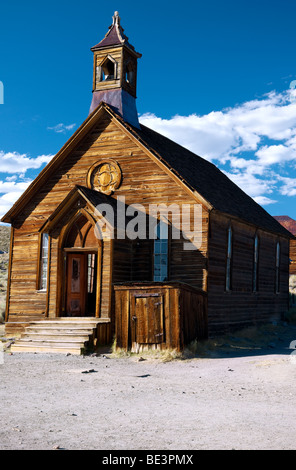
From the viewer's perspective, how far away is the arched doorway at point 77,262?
1762cm

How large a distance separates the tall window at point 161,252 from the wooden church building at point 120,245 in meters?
0.03

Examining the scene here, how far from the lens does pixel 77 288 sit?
18797mm

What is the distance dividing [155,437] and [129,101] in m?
16.8

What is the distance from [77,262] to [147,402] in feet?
34.6

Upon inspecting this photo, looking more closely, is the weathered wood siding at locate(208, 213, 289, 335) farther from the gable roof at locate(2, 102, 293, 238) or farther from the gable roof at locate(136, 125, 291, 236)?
the gable roof at locate(2, 102, 293, 238)

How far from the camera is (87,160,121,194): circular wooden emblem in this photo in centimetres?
1925

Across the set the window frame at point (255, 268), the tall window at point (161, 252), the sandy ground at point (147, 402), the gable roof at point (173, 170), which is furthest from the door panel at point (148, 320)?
the window frame at point (255, 268)

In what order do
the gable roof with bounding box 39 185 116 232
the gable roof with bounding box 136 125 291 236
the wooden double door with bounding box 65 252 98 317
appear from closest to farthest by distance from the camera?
the gable roof with bounding box 39 185 116 232 → the wooden double door with bounding box 65 252 98 317 → the gable roof with bounding box 136 125 291 236

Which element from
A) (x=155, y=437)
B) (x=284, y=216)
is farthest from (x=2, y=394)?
(x=284, y=216)

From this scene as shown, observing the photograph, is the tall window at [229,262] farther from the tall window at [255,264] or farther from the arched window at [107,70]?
the arched window at [107,70]

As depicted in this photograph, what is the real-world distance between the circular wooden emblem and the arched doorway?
1991 millimetres

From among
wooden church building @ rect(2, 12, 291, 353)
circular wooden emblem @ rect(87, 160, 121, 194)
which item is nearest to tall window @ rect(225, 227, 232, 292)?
wooden church building @ rect(2, 12, 291, 353)

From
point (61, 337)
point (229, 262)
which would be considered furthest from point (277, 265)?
point (61, 337)

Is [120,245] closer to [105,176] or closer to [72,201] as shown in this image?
[72,201]
